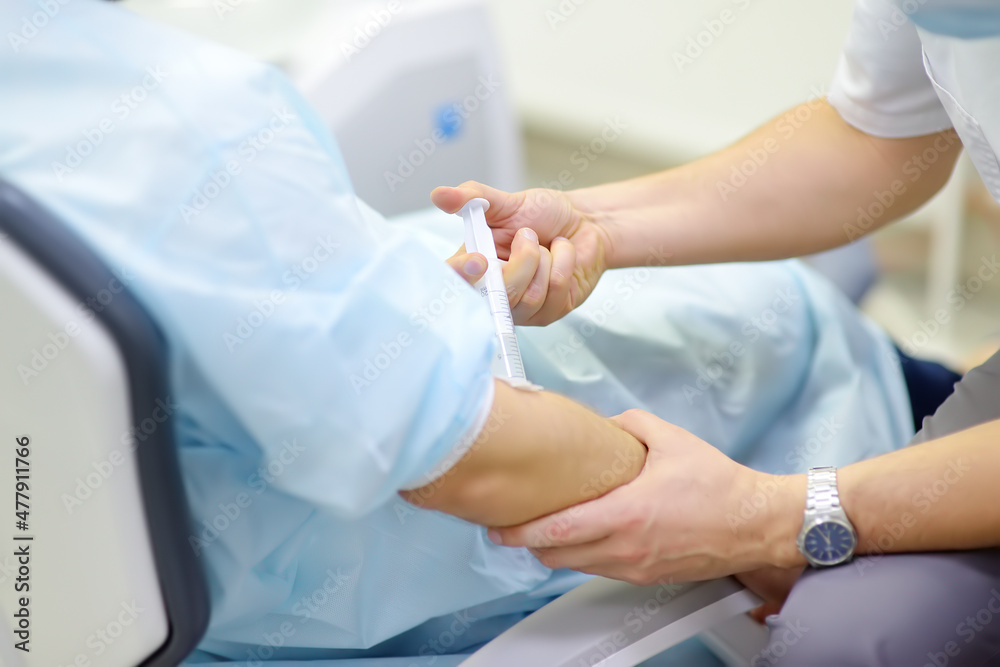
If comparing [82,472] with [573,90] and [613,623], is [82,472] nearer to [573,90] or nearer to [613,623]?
[613,623]

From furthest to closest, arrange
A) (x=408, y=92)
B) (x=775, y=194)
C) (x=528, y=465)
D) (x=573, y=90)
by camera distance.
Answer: (x=573, y=90)
(x=408, y=92)
(x=775, y=194)
(x=528, y=465)

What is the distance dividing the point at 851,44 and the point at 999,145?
0.25 meters

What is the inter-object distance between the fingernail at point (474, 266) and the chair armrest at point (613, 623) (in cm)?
29

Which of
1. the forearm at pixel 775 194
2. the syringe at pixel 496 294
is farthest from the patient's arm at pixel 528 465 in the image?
the forearm at pixel 775 194

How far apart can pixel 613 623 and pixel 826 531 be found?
20 centimetres

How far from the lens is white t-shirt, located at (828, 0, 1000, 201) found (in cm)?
79

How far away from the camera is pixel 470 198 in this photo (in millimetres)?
884

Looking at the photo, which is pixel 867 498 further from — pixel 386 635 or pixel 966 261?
pixel 966 261

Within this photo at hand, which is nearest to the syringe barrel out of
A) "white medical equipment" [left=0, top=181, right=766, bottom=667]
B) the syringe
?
the syringe

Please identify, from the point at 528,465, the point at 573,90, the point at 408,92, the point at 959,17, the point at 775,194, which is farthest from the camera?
the point at 573,90

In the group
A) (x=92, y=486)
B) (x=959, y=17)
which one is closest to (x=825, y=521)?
(x=959, y=17)

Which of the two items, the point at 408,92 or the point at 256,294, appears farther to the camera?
the point at 408,92

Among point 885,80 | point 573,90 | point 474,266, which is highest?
point 885,80

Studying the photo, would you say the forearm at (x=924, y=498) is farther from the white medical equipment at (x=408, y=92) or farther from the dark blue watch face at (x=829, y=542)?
the white medical equipment at (x=408, y=92)
